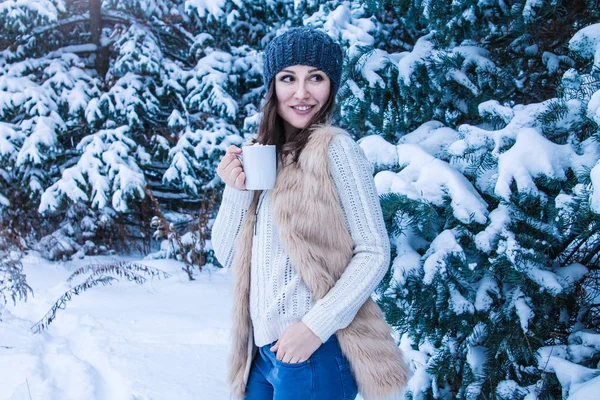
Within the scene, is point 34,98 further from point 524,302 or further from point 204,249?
point 524,302

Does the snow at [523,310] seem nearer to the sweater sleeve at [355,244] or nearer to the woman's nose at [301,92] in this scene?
the sweater sleeve at [355,244]

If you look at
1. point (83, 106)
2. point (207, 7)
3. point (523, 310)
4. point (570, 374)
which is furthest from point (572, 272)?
point (83, 106)

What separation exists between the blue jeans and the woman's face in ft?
2.28

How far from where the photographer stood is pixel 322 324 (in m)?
1.34

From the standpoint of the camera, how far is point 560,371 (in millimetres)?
1804

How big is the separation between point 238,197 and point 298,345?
523 mm

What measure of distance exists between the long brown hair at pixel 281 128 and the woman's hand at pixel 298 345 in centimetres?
51

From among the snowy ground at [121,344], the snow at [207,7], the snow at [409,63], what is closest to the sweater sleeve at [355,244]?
the snow at [409,63]

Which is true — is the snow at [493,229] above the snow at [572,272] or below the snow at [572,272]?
above

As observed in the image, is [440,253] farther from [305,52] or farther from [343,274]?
[305,52]

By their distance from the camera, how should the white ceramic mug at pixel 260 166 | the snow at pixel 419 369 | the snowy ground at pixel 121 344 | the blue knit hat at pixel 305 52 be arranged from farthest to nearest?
the snowy ground at pixel 121 344
the snow at pixel 419 369
the blue knit hat at pixel 305 52
the white ceramic mug at pixel 260 166

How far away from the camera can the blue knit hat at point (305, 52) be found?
1.55 metres

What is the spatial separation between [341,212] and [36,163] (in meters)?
5.61

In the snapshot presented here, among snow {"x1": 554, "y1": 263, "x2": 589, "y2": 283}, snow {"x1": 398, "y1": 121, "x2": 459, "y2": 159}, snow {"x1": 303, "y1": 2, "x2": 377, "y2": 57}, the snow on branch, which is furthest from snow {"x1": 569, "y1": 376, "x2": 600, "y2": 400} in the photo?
the snow on branch
